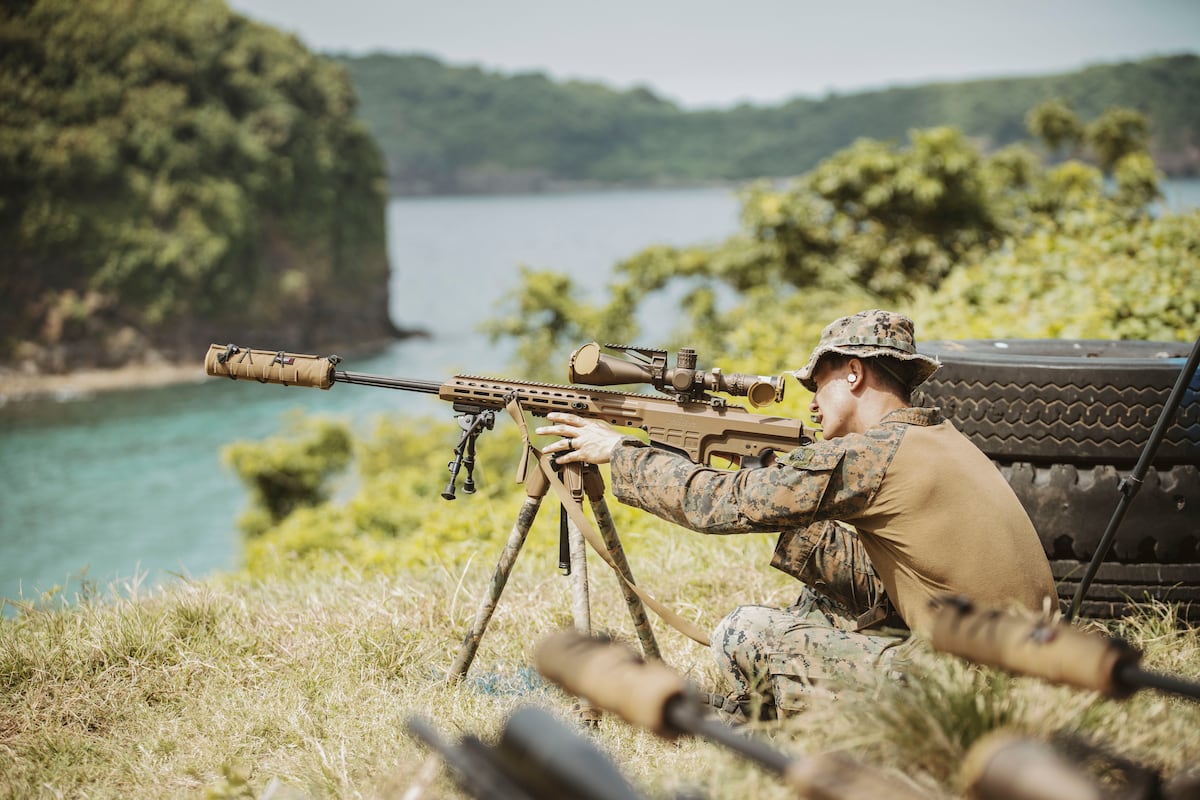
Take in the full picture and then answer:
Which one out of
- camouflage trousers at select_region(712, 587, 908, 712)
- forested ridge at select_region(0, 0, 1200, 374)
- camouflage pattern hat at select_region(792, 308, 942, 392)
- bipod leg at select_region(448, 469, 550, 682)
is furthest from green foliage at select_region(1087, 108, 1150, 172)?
bipod leg at select_region(448, 469, 550, 682)

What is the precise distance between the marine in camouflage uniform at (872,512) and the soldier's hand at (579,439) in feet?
0.27

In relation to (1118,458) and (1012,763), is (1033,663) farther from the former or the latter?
(1118,458)

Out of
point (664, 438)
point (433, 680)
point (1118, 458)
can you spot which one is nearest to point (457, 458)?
point (664, 438)

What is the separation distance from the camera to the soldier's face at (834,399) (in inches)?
145

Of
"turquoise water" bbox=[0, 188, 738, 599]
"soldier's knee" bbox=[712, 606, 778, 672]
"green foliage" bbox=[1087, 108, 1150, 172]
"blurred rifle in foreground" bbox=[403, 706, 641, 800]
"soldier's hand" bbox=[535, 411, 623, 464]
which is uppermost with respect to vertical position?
"green foliage" bbox=[1087, 108, 1150, 172]

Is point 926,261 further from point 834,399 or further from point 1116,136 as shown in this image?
point 1116,136

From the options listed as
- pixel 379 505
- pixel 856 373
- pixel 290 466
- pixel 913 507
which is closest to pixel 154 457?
pixel 290 466

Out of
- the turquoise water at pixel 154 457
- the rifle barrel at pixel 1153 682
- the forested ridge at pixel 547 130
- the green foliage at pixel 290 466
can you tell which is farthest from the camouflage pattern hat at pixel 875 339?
the forested ridge at pixel 547 130

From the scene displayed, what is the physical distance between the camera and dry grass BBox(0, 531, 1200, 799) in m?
2.67

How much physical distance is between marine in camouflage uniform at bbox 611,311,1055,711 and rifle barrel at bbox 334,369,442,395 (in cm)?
88

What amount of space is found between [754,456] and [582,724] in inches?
52.0

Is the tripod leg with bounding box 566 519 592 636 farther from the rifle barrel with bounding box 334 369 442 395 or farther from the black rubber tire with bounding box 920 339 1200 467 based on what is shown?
the black rubber tire with bounding box 920 339 1200 467

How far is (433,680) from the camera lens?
14.7ft

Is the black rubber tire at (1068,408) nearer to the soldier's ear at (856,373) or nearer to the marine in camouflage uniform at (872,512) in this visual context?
the marine in camouflage uniform at (872,512)
